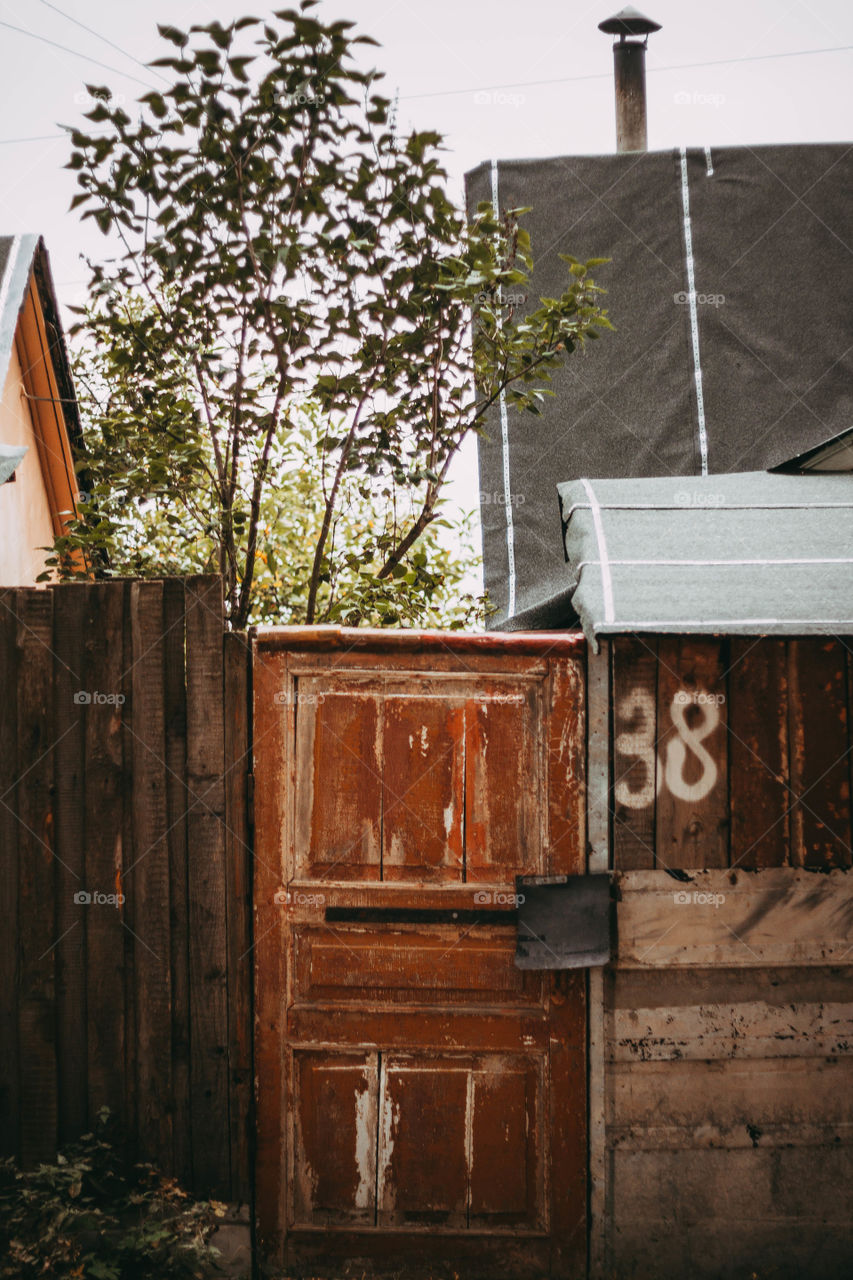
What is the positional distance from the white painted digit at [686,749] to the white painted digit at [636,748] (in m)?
0.08

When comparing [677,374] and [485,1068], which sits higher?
[677,374]

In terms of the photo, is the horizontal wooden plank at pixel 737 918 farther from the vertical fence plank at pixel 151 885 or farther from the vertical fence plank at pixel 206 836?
the vertical fence plank at pixel 151 885

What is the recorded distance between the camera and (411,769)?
351 cm

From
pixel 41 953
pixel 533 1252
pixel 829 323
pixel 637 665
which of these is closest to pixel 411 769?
pixel 637 665

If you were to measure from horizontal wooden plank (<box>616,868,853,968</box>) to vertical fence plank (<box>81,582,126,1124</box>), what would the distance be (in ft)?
6.55

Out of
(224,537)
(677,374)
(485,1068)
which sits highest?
(677,374)

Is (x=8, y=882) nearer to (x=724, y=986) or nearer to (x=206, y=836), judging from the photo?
(x=206, y=836)

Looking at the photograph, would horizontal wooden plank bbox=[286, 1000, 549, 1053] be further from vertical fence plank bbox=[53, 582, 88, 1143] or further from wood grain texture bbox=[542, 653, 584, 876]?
vertical fence plank bbox=[53, 582, 88, 1143]

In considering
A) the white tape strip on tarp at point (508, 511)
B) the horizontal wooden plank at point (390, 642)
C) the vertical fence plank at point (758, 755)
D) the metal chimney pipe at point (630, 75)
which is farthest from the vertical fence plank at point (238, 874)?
the metal chimney pipe at point (630, 75)

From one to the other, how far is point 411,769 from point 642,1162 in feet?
5.90

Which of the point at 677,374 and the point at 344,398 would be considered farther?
the point at 677,374

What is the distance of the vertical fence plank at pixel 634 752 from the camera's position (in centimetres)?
357

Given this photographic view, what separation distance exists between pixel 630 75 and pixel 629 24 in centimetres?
47

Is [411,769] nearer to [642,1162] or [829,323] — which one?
[642,1162]
